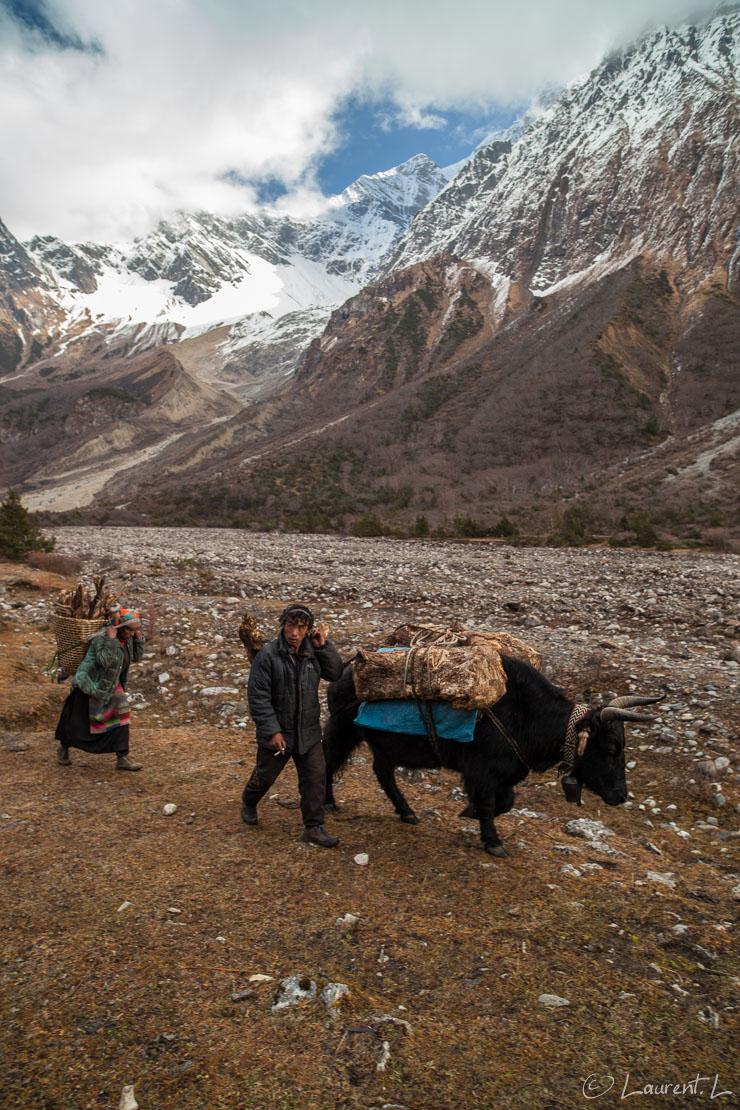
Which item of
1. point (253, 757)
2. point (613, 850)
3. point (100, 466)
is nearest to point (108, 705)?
point (253, 757)

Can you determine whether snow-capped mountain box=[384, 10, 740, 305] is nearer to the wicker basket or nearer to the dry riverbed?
the dry riverbed

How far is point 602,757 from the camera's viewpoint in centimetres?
446

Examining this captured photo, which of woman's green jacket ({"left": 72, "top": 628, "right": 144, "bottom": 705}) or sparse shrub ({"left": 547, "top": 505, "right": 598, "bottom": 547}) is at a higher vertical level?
sparse shrub ({"left": 547, "top": 505, "right": 598, "bottom": 547})

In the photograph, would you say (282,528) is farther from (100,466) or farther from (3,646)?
(100,466)

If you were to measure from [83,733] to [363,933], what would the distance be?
3927mm

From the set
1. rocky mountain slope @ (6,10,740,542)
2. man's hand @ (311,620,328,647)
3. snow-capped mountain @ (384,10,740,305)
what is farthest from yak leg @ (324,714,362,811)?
snow-capped mountain @ (384,10,740,305)

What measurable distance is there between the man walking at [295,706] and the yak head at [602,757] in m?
1.91

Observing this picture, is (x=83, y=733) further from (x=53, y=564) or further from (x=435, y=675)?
(x=53, y=564)

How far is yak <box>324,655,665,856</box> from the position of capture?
4.43 metres

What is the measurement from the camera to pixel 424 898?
3.95 meters

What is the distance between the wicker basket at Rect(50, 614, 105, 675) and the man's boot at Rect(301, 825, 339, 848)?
314cm

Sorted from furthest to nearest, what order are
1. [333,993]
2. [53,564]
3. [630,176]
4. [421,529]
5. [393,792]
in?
[630,176] < [421,529] < [53,564] < [393,792] < [333,993]

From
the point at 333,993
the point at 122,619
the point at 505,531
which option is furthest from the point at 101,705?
the point at 505,531

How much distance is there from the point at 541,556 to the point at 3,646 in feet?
55.2
